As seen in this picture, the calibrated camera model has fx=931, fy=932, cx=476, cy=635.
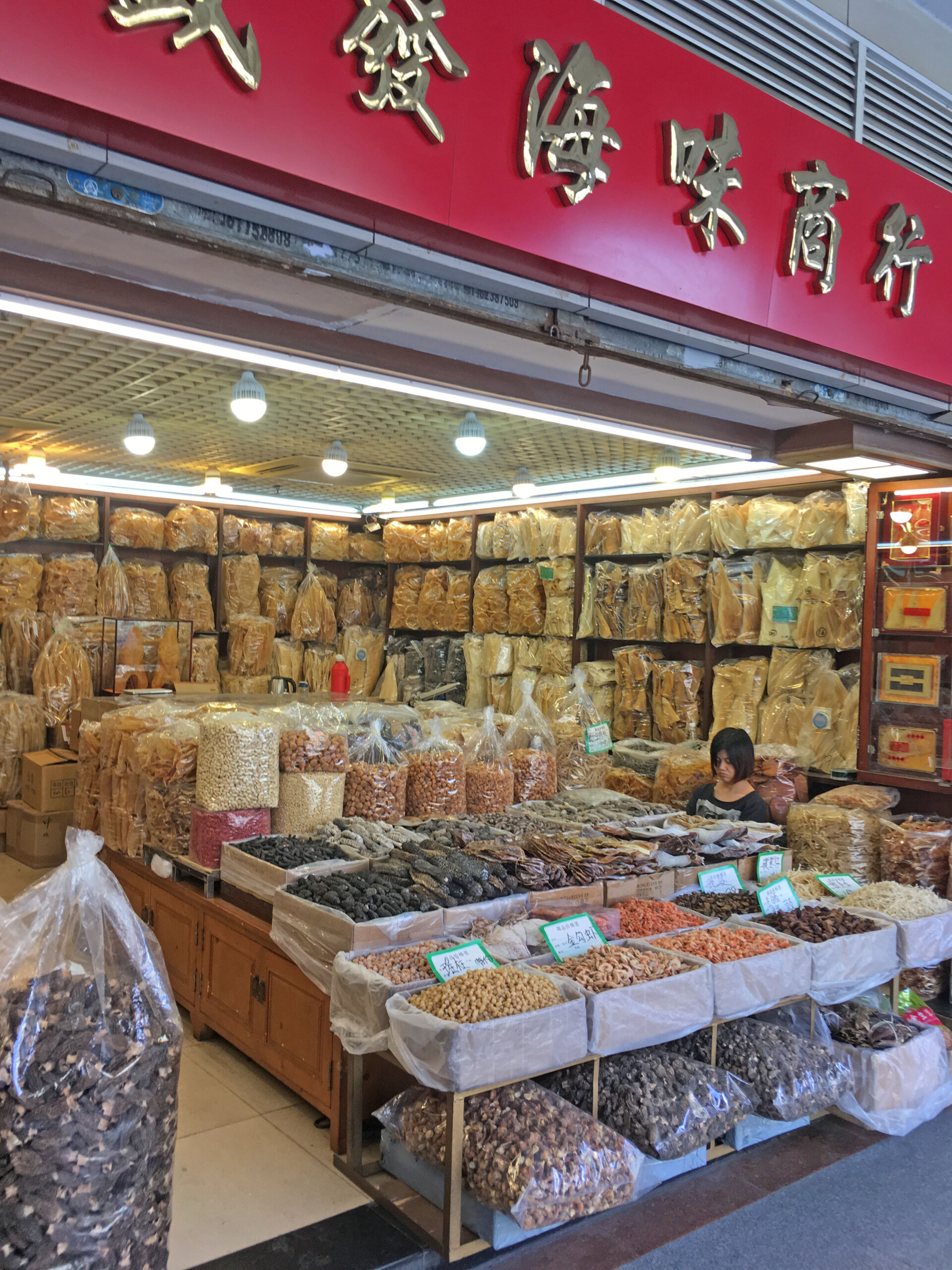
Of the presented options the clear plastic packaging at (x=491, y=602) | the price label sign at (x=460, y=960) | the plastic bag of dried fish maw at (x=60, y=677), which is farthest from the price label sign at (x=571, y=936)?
the plastic bag of dried fish maw at (x=60, y=677)

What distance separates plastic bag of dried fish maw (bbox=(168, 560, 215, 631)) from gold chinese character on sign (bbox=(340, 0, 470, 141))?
5209 millimetres

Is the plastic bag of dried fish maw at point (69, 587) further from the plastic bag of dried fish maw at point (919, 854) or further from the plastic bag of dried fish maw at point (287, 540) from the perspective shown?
the plastic bag of dried fish maw at point (919, 854)

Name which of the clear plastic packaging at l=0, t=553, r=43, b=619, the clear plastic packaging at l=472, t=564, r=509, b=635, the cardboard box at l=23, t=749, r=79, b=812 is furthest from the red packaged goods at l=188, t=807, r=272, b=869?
the clear plastic packaging at l=0, t=553, r=43, b=619

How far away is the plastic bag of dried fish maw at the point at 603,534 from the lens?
18.9 feet

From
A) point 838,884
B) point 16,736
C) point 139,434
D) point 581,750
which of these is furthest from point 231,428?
point 838,884

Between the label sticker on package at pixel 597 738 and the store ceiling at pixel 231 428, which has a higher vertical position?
the store ceiling at pixel 231 428

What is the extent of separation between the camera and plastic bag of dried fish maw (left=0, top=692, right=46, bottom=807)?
600 cm

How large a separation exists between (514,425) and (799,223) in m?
1.79

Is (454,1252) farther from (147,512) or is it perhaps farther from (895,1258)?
(147,512)

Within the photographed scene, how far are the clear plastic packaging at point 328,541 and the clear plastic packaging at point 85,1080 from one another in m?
5.66

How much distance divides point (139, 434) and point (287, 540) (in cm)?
280

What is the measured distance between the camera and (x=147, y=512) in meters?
6.70

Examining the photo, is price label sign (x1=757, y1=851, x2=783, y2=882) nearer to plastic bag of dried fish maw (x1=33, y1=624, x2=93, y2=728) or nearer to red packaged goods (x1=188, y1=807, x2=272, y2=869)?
red packaged goods (x1=188, y1=807, x2=272, y2=869)

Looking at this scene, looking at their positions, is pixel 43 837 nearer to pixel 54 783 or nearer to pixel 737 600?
pixel 54 783
